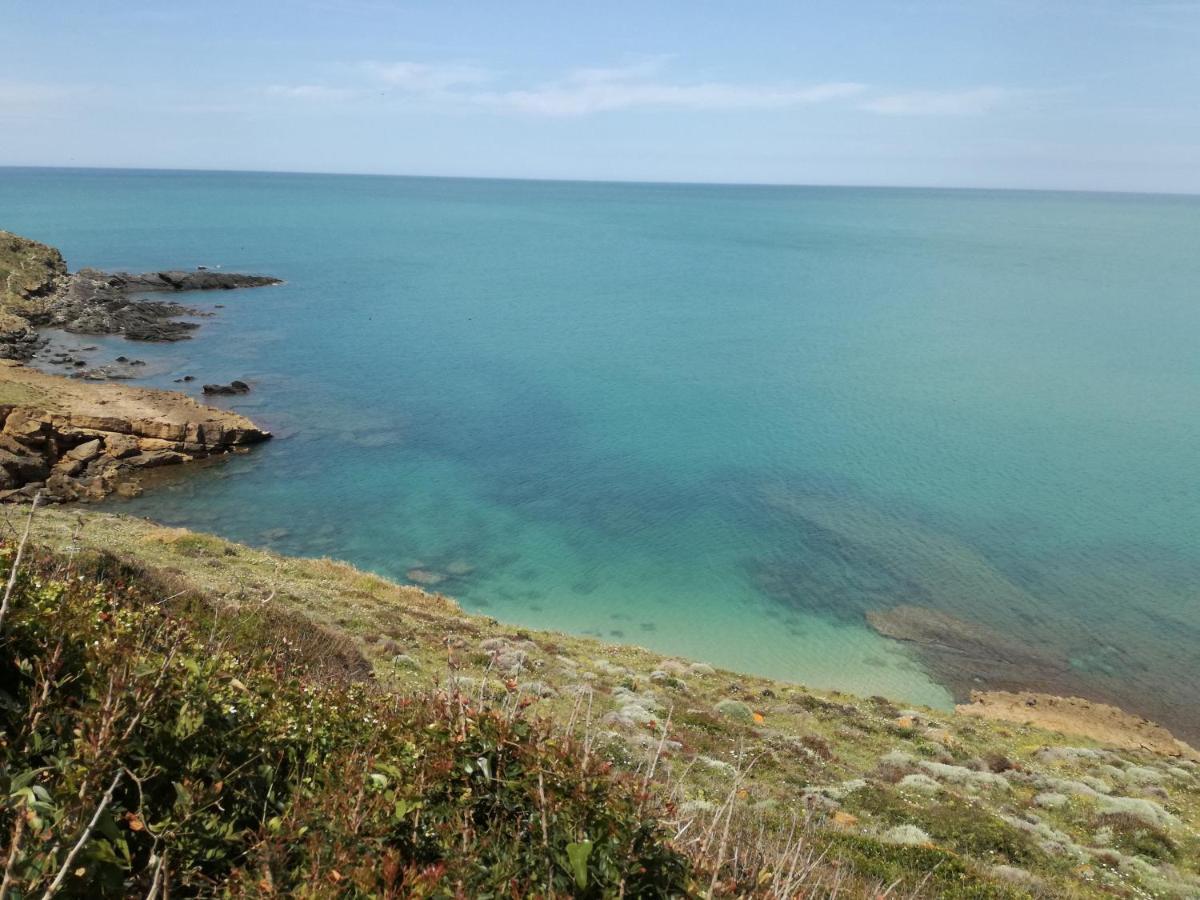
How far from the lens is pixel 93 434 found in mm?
44312

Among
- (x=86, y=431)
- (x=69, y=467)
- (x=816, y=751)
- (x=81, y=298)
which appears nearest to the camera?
(x=816, y=751)

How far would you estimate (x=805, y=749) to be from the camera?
2064cm

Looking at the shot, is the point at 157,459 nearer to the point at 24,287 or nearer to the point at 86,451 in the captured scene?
the point at 86,451

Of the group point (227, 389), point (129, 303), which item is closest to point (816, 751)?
point (227, 389)

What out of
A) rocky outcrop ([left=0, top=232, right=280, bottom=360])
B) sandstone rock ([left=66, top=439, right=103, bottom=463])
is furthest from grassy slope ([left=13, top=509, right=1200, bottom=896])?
rocky outcrop ([left=0, top=232, right=280, bottom=360])

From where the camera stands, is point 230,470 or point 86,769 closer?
point 86,769

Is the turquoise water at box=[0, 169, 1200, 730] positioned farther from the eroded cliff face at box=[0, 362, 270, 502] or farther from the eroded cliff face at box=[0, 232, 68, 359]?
the eroded cliff face at box=[0, 232, 68, 359]

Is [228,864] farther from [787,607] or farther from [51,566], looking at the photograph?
[787,607]

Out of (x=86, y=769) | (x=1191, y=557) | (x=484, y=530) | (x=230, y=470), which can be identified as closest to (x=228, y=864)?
(x=86, y=769)

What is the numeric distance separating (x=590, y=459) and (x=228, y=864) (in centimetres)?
4358

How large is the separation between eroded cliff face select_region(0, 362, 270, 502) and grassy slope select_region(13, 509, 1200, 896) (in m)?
12.0

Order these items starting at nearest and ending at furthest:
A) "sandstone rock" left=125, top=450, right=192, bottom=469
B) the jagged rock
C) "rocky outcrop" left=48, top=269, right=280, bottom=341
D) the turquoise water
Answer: the turquoise water → "sandstone rock" left=125, top=450, right=192, bottom=469 → the jagged rock → "rocky outcrop" left=48, top=269, right=280, bottom=341

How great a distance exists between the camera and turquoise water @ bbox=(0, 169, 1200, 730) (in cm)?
3403

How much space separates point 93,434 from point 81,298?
48.6 metres
